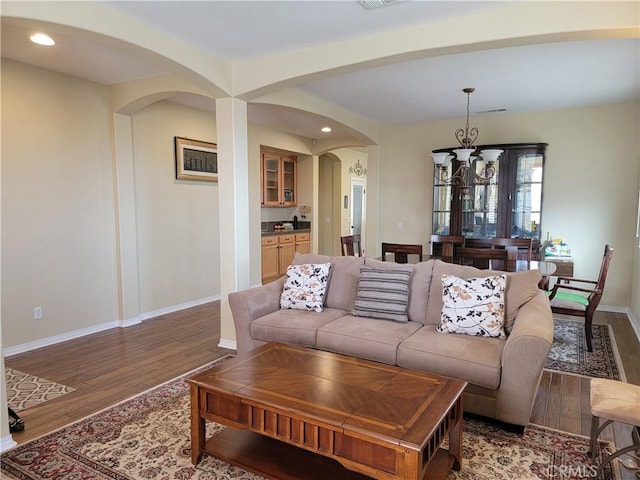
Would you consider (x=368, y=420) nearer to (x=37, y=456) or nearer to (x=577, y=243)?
(x=37, y=456)

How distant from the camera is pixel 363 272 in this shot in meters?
3.56

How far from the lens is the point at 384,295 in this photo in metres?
3.36

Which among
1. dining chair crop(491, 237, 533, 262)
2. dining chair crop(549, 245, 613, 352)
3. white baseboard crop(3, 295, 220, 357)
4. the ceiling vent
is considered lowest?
white baseboard crop(3, 295, 220, 357)

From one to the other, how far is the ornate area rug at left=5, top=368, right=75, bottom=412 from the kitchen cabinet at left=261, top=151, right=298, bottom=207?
476cm

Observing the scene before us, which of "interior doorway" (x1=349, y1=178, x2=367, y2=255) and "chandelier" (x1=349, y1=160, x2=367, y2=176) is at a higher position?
"chandelier" (x1=349, y1=160, x2=367, y2=176)

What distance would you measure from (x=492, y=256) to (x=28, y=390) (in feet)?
13.1

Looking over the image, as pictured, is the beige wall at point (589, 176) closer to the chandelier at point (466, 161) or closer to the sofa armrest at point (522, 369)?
the chandelier at point (466, 161)

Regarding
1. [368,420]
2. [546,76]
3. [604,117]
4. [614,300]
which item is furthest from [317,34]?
[614,300]

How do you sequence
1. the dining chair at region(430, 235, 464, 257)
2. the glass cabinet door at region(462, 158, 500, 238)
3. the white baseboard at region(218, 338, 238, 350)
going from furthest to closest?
the glass cabinet door at region(462, 158, 500, 238)
the dining chair at region(430, 235, 464, 257)
the white baseboard at region(218, 338, 238, 350)

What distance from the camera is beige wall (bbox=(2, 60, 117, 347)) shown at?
12.6ft

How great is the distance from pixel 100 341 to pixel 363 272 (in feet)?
9.44

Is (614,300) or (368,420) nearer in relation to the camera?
(368,420)

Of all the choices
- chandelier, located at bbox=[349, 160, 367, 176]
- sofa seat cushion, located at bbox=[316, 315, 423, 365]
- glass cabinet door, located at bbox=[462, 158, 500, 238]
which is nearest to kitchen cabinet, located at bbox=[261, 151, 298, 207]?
chandelier, located at bbox=[349, 160, 367, 176]

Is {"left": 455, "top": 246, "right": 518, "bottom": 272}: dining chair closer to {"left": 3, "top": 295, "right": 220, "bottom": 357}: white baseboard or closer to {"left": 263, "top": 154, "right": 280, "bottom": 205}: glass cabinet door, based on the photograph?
{"left": 3, "top": 295, "right": 220, "bottom": 357}: white baseboard
